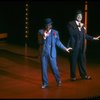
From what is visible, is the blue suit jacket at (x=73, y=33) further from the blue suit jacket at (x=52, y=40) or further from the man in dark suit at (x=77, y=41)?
the blue suit jacket at (x=52, y=40)

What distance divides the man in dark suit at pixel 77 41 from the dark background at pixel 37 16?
27.2 feet

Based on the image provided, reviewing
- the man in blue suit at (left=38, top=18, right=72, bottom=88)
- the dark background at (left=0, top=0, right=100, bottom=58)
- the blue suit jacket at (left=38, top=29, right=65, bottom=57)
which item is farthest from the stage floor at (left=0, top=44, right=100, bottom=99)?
the dark background at (left=0, top=0, right=100, bottom=58)

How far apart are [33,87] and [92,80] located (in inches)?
78.7

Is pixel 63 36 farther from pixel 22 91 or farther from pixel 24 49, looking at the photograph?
pixel 22 91

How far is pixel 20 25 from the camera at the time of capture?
76.5 feet

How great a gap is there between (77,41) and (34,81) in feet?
5.78

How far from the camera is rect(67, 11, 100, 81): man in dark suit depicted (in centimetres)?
1418

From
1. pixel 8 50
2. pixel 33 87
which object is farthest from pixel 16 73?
pixel 8 50

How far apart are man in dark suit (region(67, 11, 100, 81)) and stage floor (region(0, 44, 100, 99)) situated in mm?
418

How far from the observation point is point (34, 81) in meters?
14.5

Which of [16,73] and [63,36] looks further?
[63,36]

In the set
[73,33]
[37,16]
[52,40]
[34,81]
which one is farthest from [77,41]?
[37,16]

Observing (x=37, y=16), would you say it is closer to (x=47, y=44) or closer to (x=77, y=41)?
(x=77, y=41)

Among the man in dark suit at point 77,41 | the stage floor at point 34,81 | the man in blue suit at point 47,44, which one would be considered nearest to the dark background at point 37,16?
the stage floor at point 34,81
